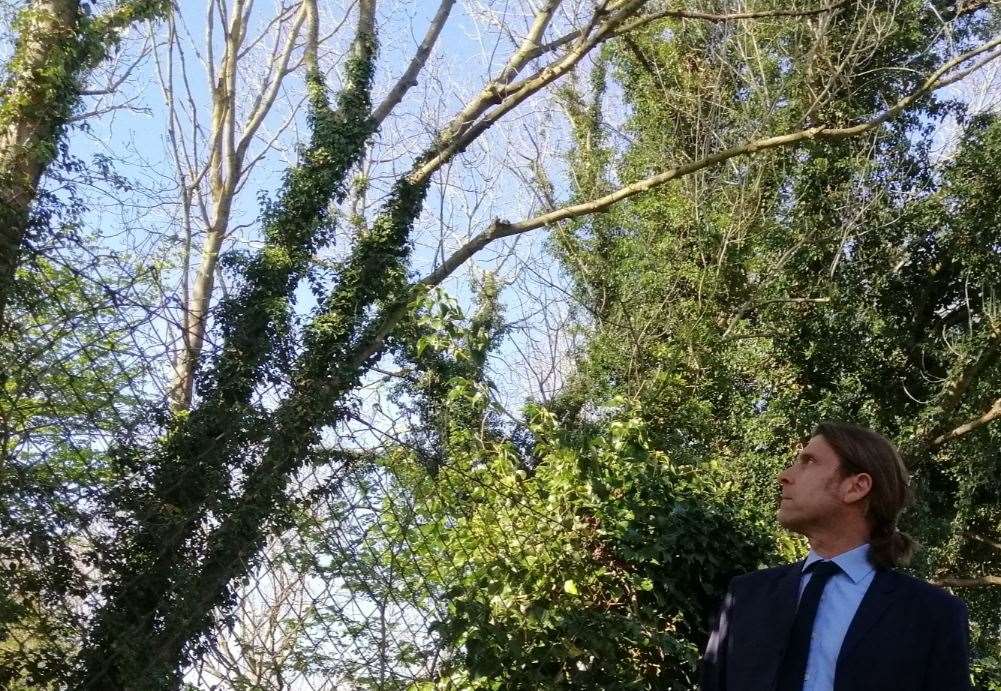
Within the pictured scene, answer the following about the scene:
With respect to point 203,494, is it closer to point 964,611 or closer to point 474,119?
point 964,611

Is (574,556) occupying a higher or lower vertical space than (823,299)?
lower

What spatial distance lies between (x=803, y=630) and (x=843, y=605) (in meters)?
0.11

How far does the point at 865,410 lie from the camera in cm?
1033

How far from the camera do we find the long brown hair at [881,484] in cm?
215

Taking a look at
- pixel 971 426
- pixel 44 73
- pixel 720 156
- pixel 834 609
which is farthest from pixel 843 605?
pixel 971 426

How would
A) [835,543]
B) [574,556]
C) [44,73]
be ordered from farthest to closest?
1. [44,73]
2. [574,556]
3. [835,543]

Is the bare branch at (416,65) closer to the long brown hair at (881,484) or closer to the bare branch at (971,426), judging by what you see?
the bare branch at (971,426)

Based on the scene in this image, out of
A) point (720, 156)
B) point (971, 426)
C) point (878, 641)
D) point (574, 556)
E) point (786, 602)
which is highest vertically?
point (720, 156)

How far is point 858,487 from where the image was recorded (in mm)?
2154

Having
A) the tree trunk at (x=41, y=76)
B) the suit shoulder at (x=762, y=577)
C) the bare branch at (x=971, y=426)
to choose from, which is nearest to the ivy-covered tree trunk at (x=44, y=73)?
the tree trunk at (x=41, y=76)

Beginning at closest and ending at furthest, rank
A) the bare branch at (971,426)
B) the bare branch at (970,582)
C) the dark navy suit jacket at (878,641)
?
the dark navy suit jacket at (878,641)
the bare branch at (971,426)
the bare branch at (970,582)

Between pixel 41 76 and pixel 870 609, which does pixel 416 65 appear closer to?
pixel 41 76

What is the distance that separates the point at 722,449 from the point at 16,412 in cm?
859

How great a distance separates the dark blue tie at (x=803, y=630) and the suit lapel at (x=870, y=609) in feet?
0.23
